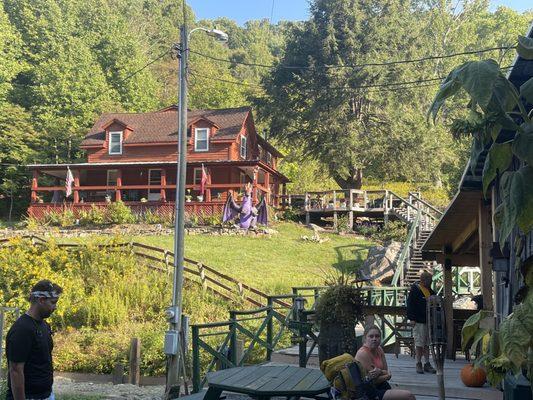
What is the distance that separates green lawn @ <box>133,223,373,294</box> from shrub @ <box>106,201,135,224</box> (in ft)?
11.1

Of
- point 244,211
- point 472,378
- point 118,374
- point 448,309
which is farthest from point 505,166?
point 244,211

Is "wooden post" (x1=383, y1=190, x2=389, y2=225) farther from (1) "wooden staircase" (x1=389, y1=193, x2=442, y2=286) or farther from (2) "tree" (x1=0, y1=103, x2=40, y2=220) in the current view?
(2) "tree" (x1=0, y1=103, x2=40, y2=220)

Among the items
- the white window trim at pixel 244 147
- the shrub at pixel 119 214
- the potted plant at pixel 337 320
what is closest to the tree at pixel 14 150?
the shrub at pixel 119 214

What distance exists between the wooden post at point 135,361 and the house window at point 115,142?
25.6m

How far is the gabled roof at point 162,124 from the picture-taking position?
122 feet

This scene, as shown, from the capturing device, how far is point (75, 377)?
15.2 meters

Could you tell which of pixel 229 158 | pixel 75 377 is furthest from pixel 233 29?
pixel 75 377

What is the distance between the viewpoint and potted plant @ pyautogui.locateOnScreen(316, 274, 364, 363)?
23.3 ft

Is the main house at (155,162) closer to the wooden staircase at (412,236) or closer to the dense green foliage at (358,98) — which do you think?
the dense green foliage at (358,98)

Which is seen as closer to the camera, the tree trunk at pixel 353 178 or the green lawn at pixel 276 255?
the green lawn at pixel 276 255

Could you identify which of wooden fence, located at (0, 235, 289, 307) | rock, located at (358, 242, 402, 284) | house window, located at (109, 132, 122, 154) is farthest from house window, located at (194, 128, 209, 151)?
rock, located at (358, 242, 402, 284)

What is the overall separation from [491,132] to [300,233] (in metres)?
28.3

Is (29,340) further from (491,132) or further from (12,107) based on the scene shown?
(12,107)

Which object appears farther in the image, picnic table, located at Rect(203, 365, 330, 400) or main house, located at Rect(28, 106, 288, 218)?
main house, located at Rect(28, 106, 288, 218)
